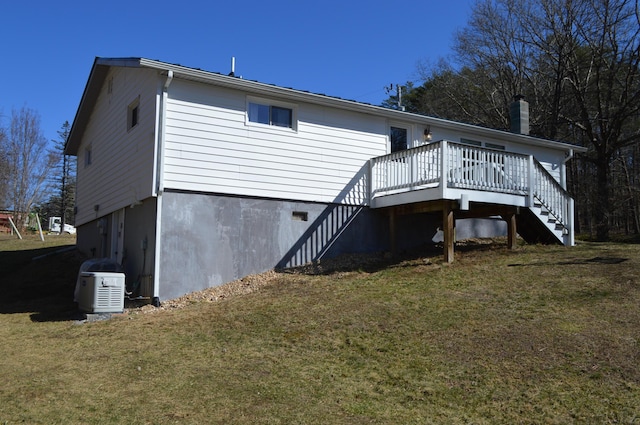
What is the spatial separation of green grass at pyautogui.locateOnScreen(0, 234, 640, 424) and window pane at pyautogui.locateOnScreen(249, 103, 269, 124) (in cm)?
391

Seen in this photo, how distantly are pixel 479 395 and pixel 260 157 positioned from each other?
7.85 m

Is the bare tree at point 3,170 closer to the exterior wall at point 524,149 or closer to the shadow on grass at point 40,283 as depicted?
the shadow on grass at point 40,283

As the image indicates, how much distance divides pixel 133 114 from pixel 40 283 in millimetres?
4999

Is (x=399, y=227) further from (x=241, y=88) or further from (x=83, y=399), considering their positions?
(x=83, y=399)

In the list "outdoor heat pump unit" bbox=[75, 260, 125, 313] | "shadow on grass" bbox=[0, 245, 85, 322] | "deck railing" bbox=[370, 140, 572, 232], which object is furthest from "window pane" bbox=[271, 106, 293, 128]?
"shadow on grass" bbox=[0, 245, 85, 322]

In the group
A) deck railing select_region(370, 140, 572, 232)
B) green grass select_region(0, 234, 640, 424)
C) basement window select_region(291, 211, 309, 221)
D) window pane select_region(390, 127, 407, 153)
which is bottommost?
green grass select_region(0, 234, 640, 424)

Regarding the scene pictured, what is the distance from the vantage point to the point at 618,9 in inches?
853

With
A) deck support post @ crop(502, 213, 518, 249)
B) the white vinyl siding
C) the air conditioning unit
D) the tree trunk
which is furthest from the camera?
the tree trunk

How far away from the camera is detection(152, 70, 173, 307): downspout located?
10.6 meters

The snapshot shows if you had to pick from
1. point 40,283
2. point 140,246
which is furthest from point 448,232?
point 40,283

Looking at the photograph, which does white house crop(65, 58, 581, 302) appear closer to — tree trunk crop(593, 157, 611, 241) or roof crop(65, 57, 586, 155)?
roof crop(65, 57, 586, 155)

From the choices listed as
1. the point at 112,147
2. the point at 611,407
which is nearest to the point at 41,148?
the point at 112,147

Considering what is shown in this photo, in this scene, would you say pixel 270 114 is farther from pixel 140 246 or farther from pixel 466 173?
pixel 466 173

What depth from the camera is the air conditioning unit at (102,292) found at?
9.72m
